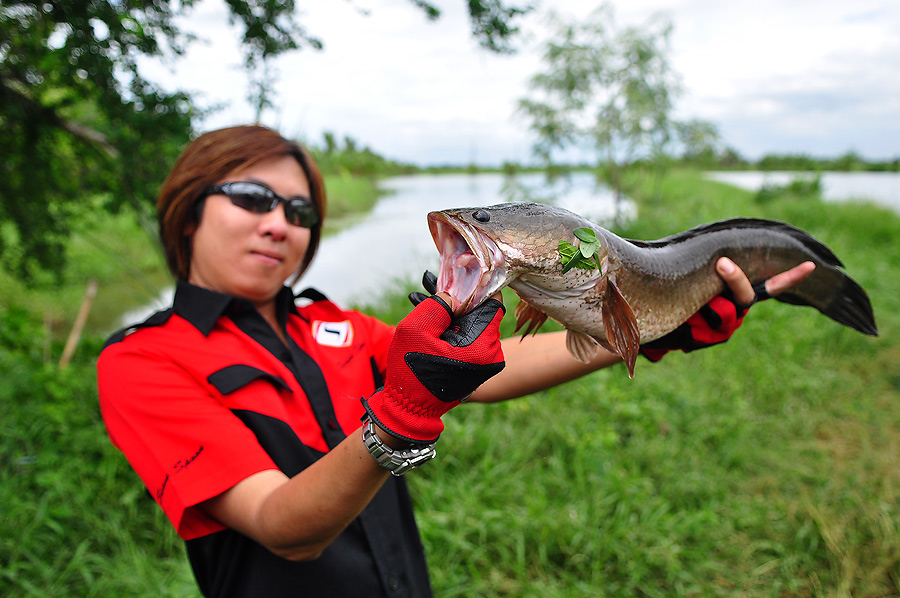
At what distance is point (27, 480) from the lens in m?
3.56

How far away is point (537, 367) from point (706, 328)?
68 centimetres

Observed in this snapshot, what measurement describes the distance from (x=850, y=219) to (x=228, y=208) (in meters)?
14.2

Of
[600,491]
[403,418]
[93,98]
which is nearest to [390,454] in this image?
[403,418]

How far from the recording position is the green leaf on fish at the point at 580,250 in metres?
1.33

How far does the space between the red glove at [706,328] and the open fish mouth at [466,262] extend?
3.28ft

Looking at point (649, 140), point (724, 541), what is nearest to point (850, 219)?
point (649, 140)

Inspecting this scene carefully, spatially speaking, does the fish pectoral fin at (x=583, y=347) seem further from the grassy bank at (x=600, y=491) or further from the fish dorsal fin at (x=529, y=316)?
the grassy bank at (x=600, y=491)

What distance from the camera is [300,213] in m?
2.05

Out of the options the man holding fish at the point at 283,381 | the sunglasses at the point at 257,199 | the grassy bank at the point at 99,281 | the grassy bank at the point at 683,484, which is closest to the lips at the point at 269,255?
the man holding fish at the point at 283,381

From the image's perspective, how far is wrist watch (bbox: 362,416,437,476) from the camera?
114cm

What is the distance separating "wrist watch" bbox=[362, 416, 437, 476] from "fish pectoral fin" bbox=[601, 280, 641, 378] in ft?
2.26

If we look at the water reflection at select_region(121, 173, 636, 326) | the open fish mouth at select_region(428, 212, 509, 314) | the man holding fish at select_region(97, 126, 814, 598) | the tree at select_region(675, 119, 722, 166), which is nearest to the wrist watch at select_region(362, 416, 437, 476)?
the man holding fish at select_region(97, 126, 814, 598)

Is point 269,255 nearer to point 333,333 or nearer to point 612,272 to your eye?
point 333,333

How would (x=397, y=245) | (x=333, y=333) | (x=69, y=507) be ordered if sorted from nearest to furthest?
(x=333, y=333) < (x=69, y=507) < (x=397, y=245)
